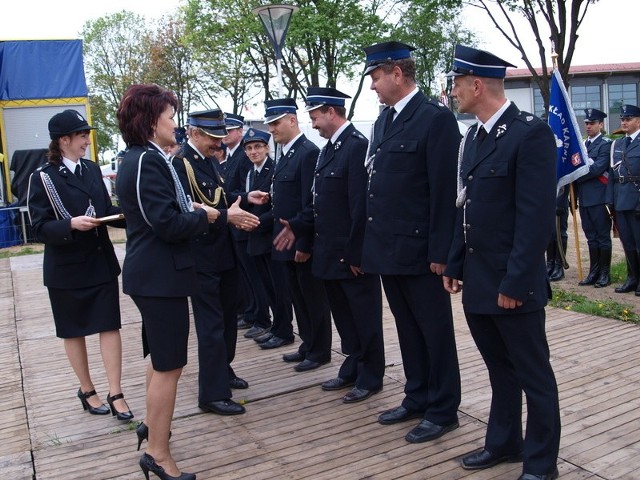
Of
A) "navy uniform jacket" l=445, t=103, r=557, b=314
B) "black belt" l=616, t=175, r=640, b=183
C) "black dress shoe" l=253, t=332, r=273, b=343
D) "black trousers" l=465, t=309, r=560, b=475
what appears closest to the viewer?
"navy uniform jacket" l=445, t=103, r=557, b=314

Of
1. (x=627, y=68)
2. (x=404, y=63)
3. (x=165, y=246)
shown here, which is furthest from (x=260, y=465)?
(x=627, y=68)

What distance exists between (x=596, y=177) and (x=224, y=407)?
5654 mm

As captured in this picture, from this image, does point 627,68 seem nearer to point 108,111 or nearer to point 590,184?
point 108,111

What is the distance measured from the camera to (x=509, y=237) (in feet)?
10.5

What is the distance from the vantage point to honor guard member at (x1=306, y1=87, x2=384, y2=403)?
15.2 ft

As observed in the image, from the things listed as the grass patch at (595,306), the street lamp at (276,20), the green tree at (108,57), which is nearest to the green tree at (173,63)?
the green tree at (108,57)

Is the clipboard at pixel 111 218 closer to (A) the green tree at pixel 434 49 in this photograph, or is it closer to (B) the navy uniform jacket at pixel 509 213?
(B) the navy uniform jacket at pixel 509 213

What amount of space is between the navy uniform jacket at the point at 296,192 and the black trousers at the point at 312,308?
17 centimetres

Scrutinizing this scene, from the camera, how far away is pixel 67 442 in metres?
4.32

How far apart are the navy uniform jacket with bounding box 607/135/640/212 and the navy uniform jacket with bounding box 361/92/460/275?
4.51 meters

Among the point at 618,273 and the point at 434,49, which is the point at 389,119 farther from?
the point at 434,49

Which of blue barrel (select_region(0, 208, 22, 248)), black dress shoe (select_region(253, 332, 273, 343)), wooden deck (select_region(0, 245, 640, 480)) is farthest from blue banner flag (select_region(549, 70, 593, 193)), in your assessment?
blue barrel (select_region(0, 208, 22, 248))

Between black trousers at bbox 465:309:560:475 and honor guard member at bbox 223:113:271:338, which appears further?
honor guard member at bbox 223:113:271:338

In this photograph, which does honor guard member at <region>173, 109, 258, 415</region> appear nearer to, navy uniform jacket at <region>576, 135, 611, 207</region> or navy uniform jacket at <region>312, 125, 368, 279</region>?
navy uniform jacket at <region>312, 125, 368, 279</region>
